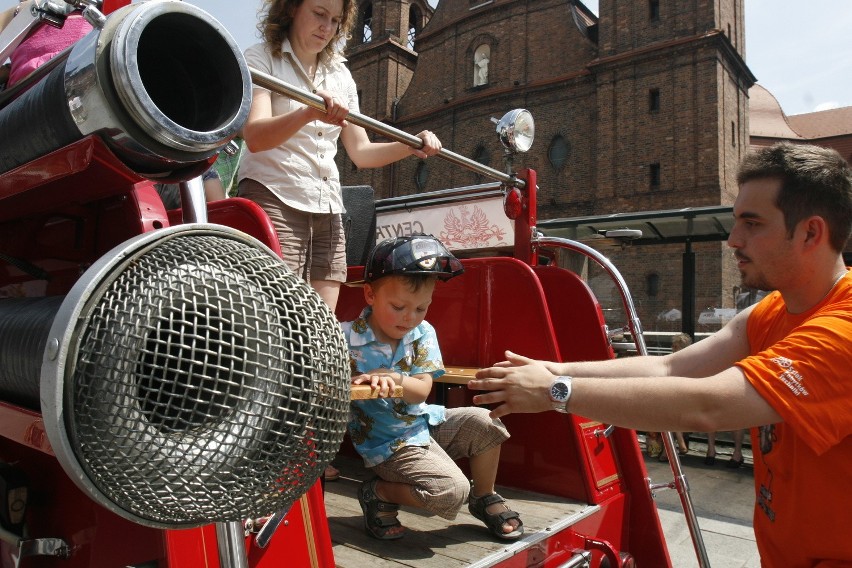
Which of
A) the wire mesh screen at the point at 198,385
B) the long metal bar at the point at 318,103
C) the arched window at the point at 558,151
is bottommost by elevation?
the wire mesh screen at the point at 198,385

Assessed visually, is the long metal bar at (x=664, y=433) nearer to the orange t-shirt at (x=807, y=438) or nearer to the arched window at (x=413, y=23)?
the orange t-shirt at (x=807, y=438)

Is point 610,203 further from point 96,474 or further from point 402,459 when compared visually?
point 96,474

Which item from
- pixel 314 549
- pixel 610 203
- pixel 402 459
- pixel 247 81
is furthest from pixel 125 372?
pixel 610 203

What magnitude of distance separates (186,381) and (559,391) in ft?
3.67

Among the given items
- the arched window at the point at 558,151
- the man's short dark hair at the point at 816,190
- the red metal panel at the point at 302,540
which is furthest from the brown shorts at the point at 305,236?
the arched window at the point at 558,151

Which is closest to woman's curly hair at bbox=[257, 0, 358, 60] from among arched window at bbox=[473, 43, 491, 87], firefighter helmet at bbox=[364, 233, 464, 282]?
firefighter helmet at bbox=[364, 233, 464, 282]

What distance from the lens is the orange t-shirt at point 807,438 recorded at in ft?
5.32

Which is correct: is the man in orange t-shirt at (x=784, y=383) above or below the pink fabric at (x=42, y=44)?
below

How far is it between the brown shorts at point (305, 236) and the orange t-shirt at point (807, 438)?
146cm

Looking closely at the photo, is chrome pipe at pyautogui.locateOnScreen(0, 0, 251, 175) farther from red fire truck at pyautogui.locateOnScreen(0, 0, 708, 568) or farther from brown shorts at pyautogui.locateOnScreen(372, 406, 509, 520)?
brown shorts at pyautogui.locateOnScreen(372, 406, 509, 520)

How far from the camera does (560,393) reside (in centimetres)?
173

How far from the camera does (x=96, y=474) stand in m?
0.80

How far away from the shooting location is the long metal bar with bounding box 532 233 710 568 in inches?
104

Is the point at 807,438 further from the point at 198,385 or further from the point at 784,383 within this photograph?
the point at 198,385
